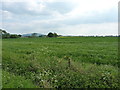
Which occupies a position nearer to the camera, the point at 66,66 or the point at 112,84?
the point at 112,84

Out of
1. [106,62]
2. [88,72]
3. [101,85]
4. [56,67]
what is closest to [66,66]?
[56,67]

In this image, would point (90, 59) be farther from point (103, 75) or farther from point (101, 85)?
point (101, 85)

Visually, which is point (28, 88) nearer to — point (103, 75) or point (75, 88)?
point (75, 88)

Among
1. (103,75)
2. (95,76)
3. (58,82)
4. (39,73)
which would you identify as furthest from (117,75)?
(39,73)

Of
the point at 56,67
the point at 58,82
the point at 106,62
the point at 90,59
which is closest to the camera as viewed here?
the point at 58,82

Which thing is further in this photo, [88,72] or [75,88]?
[88,72]

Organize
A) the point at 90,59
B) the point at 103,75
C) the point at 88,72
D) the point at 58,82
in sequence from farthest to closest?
the point at 90,59, the point at 88,72, the point at 103,75, the point at 58,82

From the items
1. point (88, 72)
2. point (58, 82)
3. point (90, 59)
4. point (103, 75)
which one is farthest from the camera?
point (90, 59)

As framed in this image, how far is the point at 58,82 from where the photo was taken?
210 inches

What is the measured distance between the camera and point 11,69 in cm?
696

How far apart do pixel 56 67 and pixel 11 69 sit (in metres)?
2.52

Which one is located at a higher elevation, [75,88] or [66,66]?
[66,66]

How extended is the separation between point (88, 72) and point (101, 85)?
1.16 m

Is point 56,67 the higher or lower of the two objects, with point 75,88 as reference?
higher
